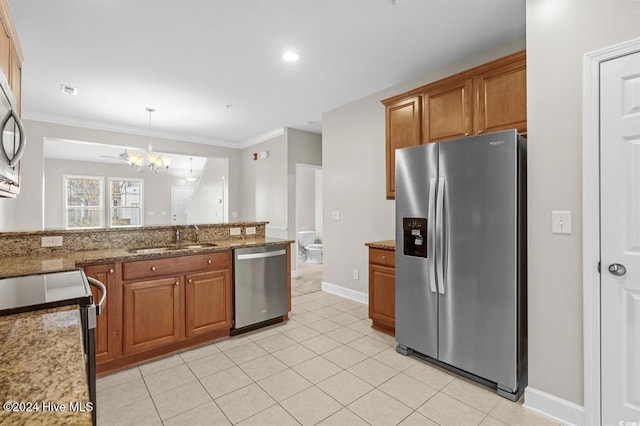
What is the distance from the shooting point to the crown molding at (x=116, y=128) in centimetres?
462

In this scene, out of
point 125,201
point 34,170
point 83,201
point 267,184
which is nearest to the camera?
point 34,170

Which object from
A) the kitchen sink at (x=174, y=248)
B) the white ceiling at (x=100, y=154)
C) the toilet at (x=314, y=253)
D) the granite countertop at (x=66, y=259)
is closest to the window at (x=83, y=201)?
the white ceiling at (x=100, y=154)

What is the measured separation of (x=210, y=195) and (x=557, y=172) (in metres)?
7.49

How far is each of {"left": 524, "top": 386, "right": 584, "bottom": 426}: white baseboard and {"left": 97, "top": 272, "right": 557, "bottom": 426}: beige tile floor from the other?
0.05 meters

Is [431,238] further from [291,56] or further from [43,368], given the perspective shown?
[43,368]

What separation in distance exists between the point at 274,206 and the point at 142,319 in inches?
137

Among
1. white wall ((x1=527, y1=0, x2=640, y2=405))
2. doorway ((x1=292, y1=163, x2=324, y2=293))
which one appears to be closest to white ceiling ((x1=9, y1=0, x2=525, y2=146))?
white wall ((x1=527, y1=0, x2=640, y2=405))

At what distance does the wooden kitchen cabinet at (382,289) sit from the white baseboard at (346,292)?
828 mm

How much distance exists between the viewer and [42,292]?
1329mm

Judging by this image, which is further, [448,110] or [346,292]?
[346,292]

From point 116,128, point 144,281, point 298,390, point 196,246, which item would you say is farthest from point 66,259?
point 116,128

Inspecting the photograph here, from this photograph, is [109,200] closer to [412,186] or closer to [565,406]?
[412,186]

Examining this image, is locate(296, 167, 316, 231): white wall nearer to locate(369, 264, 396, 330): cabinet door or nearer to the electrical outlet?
locate(369, 264, 396, 330): cabinet door

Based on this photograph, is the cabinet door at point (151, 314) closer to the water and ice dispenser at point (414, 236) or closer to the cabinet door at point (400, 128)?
the water and ice dispenser at point (414, 236)
